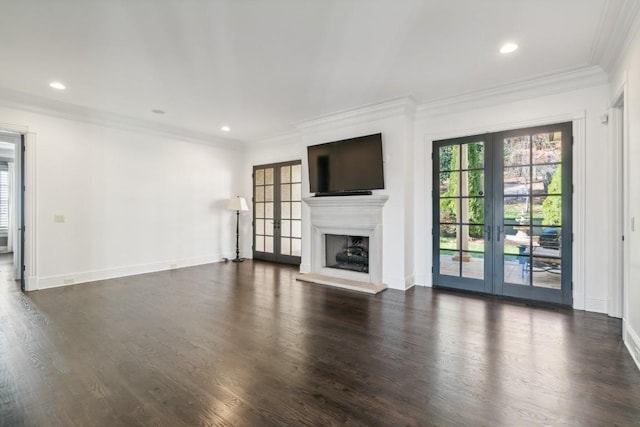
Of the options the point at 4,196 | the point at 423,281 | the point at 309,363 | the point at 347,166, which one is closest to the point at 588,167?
the point at 423,281

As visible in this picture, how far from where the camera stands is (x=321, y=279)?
525cm

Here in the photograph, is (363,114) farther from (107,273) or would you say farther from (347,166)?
(107,273)

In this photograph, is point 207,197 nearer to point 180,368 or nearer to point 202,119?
point 202,119

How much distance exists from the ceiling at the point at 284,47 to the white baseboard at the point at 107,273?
277 cm

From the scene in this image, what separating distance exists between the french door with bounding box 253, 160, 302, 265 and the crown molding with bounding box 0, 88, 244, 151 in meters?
1.43

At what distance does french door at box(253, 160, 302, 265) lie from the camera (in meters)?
6.86

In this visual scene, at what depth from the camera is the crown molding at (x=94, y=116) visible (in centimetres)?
450

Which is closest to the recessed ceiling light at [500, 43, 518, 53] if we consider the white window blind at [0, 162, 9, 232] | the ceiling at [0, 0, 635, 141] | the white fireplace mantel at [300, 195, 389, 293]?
the ceiling at [0, 0, 635, 141]

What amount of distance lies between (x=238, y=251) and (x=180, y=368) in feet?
16.7

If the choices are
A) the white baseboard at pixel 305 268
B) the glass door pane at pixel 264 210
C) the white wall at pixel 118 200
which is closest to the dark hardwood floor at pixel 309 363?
the white wall at pixel 118 200

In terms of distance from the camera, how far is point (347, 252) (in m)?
5.63

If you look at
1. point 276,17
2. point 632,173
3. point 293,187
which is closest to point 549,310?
point 632,173

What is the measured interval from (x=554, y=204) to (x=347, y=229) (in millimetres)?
2865

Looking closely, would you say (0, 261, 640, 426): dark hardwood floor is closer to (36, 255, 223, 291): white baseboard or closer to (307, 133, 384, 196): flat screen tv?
(36, 255, 223, 291): white baseboard
